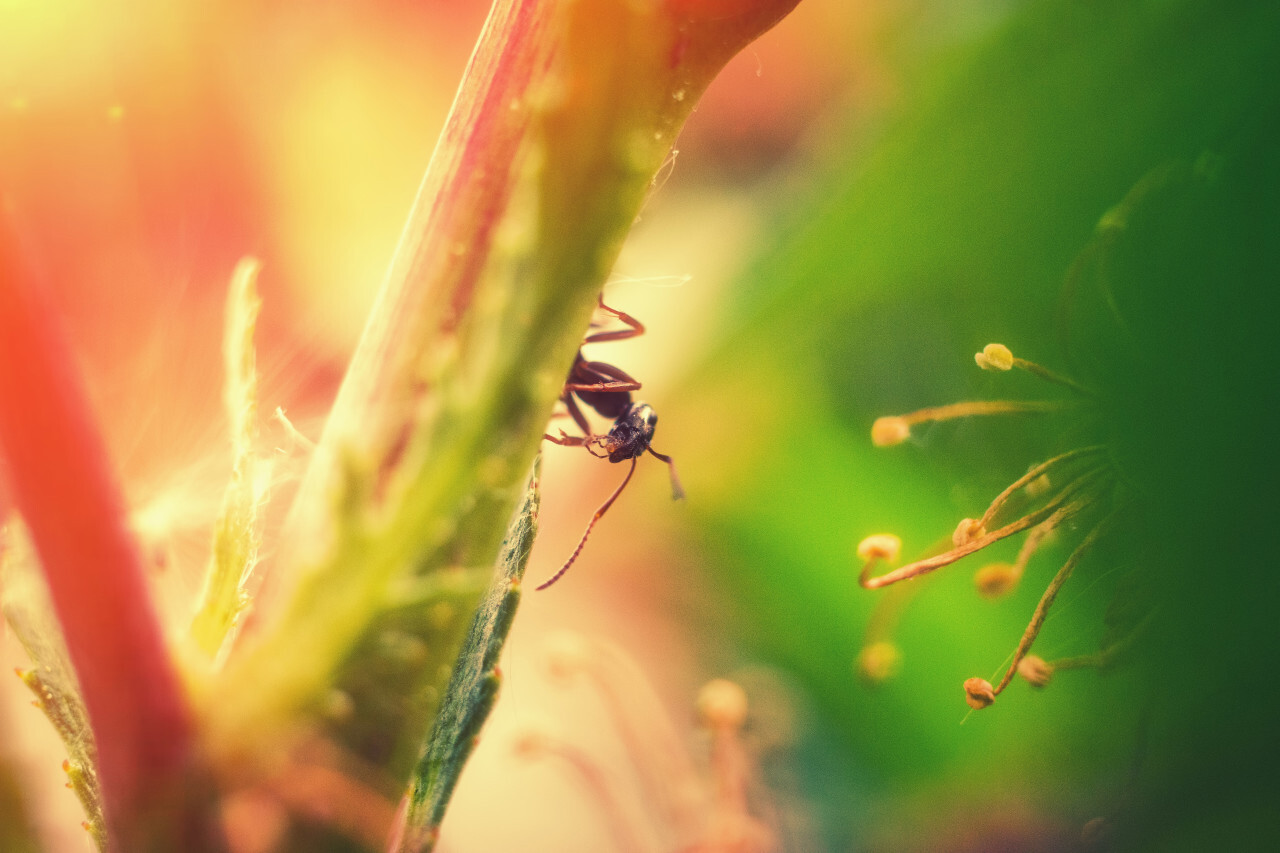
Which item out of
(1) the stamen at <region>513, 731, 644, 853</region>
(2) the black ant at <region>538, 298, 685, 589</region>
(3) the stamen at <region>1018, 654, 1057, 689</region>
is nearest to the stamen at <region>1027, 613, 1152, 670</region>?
(3) the stamen at <region>1018, 654, 1057, 689</region>

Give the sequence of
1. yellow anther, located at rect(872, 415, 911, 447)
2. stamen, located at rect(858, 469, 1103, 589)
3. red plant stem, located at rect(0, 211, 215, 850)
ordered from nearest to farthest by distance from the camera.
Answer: red plant stem, located at rect(0, 211, 215, 850)
stamen, located at rect(858, 469, 1103, 589)
yellow anther, located at rect(872, 415, 911, 447)

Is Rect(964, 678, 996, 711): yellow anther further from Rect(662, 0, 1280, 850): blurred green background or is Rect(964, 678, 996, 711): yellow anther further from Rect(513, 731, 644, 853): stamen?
Rect(513, 731, 644, 853): stamen

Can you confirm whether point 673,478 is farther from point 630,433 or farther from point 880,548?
point 880,548

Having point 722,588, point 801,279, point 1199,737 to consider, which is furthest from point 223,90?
point 1199,737

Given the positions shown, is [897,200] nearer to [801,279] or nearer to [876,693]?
[801,279]

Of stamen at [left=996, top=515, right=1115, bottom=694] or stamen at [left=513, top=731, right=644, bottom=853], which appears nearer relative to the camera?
stamen at [left=996, top=515, right=1115, bottom=694]
